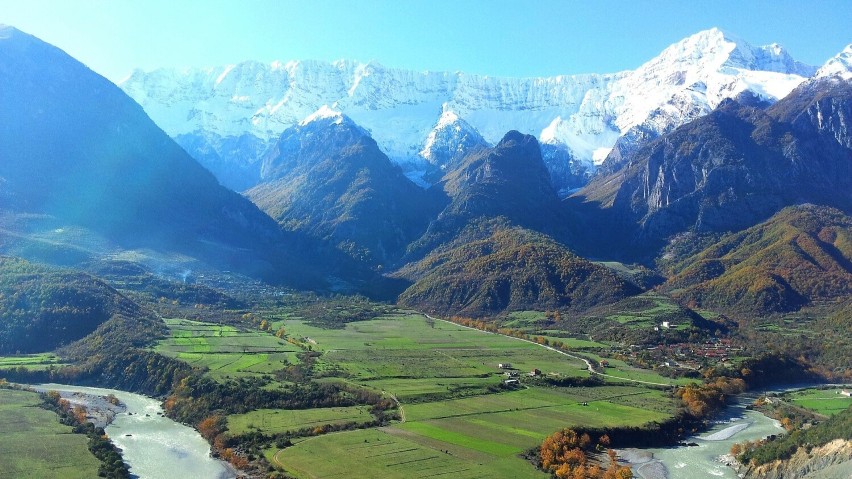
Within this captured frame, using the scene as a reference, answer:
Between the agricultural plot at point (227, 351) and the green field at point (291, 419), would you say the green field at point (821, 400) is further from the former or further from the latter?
the agricultural plot at point (227, 351)

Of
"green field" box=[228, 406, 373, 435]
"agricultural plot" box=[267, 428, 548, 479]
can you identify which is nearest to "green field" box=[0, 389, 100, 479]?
"green field" box=[228, 406, 373, 435]

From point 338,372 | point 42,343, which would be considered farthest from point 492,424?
point 42,343

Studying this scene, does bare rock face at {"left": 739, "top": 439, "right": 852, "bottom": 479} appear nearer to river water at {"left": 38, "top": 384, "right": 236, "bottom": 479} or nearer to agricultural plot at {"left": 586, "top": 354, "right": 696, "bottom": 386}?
agricultural plot at {"left": 586, "top": 354, "right": 696, "bottom": 386}

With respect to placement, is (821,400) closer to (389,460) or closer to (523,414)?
(523,414)

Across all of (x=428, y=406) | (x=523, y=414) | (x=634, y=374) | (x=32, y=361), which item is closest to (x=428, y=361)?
(x=428, y=406)

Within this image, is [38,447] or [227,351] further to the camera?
[227,351]

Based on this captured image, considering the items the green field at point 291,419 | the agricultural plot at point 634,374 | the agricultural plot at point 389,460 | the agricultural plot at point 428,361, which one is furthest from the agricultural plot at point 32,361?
the agricultural plot at point 634,374
